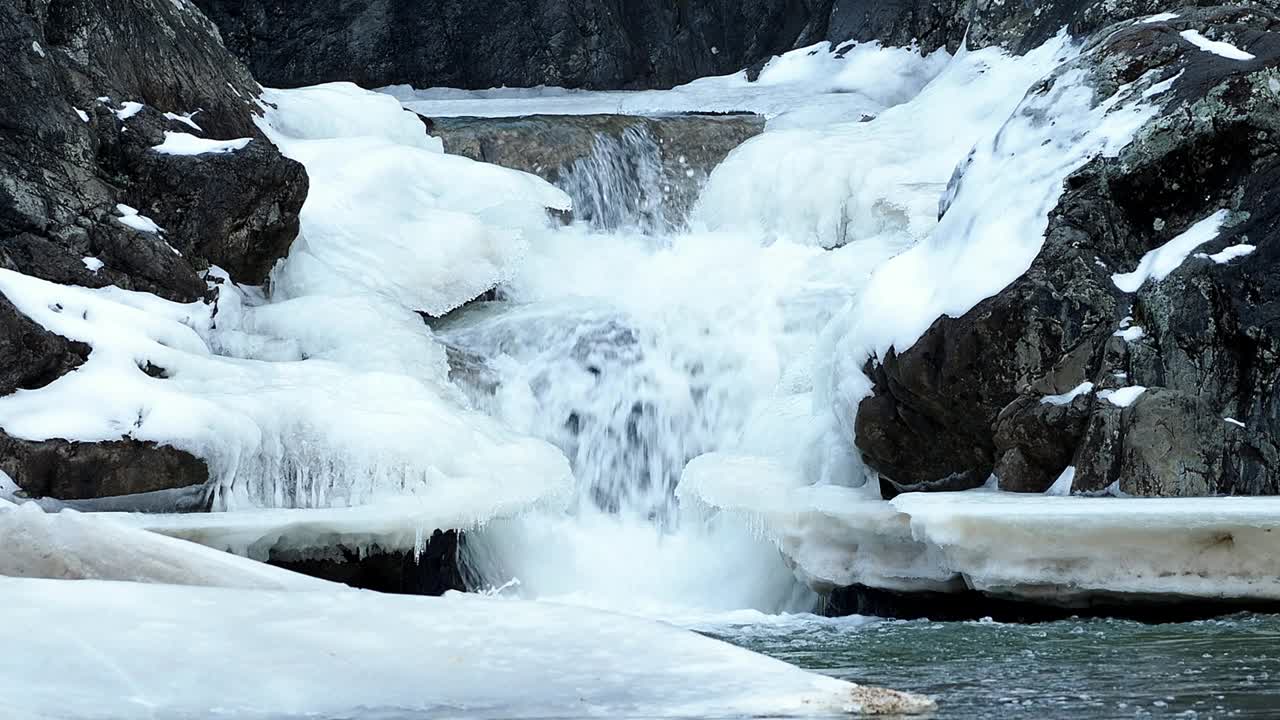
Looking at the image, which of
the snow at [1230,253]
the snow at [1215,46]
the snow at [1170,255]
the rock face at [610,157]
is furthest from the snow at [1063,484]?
the rock face at [610,157]

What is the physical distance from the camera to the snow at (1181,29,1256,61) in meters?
7.56

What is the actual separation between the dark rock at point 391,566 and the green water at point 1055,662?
1.97 metres

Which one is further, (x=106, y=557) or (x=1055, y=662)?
(x=1055, y=662)

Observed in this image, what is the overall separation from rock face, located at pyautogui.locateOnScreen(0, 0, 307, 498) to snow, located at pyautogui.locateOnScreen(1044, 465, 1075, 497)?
4243 mm

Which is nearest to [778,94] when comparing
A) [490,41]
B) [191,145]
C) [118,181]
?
[490,41]

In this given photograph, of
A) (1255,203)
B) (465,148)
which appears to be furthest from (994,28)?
(1255,203)

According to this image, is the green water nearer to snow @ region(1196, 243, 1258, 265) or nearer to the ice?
snow @ region(1196, 243, 1258, 265)

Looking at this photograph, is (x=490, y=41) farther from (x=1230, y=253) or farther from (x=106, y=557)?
(x=106, y=557)

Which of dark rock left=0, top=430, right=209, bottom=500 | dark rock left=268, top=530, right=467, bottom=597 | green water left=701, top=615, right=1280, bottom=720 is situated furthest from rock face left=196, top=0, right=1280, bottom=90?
green water left=701, top=615, right=1280, bottom=720

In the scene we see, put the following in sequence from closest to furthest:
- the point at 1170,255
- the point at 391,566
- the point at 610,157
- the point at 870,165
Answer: the point at 1170,255
the point at 391,566
the point at 870,165
the point at 610,157

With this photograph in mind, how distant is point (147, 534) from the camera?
386 centimetres

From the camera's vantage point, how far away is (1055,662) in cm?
492

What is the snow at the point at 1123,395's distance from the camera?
22.2 feet

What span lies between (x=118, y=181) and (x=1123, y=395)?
20.2 ft
